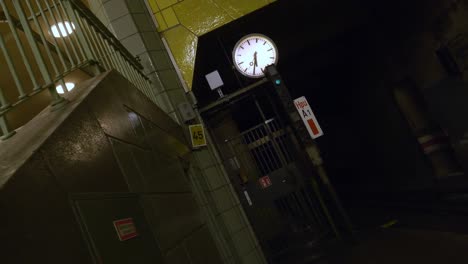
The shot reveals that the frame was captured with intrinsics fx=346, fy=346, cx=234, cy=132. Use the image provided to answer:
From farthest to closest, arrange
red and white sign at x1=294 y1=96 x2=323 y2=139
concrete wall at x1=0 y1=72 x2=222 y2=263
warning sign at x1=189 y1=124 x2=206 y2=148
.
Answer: red and white sign at x1=294 y1=96 x2=323 y2=139 → warning sign at x1=189 y1=124 x2=206 y2=148 → concrete wall at x1=0 y1=72 x2=222 y2=263

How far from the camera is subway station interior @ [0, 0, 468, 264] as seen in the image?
6.89 ft

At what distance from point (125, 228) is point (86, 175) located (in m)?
0.46

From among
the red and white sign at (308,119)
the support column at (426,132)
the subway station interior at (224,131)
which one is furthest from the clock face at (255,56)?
the support column at (426,132)

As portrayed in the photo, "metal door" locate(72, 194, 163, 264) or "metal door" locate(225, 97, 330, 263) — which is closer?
"metal door" locate(72, 194, 163, 264)

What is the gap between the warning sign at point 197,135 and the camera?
6.87 meters

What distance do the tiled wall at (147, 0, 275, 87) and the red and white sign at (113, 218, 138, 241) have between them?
535 centimetres

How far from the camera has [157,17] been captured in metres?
7.67

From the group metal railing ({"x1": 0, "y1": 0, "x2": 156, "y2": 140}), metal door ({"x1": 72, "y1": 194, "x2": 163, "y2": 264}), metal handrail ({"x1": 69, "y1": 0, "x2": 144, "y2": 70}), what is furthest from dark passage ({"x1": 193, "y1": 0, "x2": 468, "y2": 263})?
metal door ({"x1": 72, "y1": 194, "x2": 163, "y2": 264})

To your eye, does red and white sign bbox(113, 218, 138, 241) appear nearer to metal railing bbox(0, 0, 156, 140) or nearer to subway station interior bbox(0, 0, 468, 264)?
subway station interior bbox(0, 0, 468, 264)

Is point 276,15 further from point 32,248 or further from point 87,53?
point 32,248

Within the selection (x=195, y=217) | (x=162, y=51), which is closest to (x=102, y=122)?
(x=195, y=217)

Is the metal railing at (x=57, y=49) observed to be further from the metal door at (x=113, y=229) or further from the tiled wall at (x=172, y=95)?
the tiled wall at (x=172, y=95)

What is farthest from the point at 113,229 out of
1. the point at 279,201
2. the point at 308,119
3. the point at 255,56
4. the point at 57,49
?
the point at 255,56

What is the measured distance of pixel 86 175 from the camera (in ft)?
7.06
